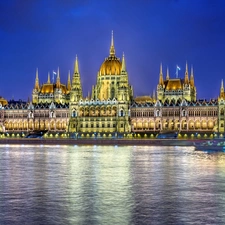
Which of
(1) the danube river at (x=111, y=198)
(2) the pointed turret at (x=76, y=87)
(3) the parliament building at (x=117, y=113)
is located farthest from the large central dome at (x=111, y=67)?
(1) the danube river at (x=111, y=198)

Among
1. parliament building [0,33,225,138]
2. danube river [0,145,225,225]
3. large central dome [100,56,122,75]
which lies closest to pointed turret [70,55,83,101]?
parliament building [0,33,225,138]

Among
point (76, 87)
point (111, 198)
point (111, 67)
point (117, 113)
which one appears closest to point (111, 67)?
point (111, 67)

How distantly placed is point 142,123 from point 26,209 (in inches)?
4714

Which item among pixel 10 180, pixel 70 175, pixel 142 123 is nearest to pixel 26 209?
pixel 10 180

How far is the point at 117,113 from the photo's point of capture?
13450cm

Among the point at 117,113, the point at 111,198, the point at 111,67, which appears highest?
the point at 111,67

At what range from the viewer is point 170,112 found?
134125 millimetres

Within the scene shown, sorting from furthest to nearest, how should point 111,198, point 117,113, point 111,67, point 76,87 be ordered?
point 111,67 → point 76,87 → point 117,113 → point 111,198

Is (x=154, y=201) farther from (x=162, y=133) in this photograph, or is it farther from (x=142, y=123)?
(x=142, y=123)

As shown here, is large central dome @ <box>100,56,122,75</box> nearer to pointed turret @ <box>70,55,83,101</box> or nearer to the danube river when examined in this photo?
pointed turret @ <box>70,55,83,101</box>

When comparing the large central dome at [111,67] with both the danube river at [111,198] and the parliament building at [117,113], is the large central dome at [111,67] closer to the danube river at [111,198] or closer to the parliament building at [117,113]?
the parliament building at [117,113]

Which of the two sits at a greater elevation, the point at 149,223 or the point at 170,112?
the point at 170,112

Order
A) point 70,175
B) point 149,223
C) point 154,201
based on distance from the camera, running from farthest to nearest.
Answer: point 70,175
point 154,201
point 149,223

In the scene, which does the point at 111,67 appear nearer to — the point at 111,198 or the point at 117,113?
the point at 117,113
